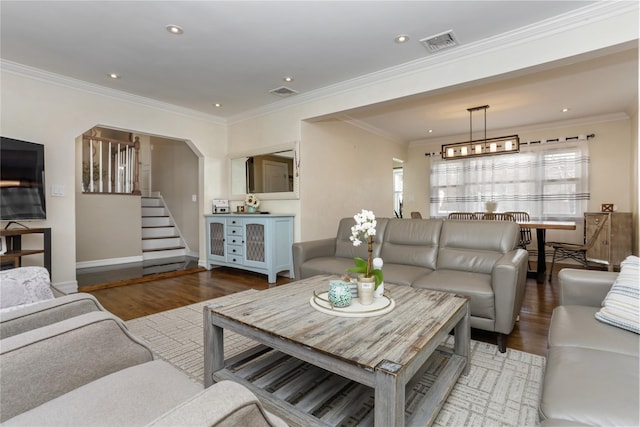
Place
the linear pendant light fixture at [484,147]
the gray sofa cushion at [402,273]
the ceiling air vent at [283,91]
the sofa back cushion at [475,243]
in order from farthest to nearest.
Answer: the linear pendant light fixture at [484,147] → the ceiling air vent at [283,91] → the sofa back cushion at [475,243] → the gray sofa cushion at [402,273]

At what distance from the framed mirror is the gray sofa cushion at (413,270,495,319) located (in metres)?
2.42

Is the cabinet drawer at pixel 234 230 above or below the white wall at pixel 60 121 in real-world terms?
below

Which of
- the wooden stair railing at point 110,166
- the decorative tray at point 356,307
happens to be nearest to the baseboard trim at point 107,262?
the wooden stair railing at point 110,166

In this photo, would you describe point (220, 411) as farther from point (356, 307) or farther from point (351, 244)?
point (351, 244)

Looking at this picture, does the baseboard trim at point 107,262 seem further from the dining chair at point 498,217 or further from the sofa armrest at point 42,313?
the dining chair at point 498,217

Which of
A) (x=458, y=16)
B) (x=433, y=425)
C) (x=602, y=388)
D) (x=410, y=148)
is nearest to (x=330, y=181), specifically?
(x=458, y=16)

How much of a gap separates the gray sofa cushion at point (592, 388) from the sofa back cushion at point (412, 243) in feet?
5.79

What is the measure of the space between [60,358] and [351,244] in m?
2.83

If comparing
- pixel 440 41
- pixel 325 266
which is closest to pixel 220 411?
pixel 325 266

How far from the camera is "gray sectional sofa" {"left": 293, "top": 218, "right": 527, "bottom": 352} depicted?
216 cm

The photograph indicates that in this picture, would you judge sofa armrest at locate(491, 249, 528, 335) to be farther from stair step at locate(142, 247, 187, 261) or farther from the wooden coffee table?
stair step at locate(142, 247, 187, 261)

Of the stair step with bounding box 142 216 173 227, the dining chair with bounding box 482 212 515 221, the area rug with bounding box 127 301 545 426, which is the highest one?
the dining chair with bounding box 482 212 515 221

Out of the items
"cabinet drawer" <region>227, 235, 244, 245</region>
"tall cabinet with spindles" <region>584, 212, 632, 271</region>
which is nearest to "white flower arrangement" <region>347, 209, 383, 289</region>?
"cabinet drawer" <region>227, 235, 244, 245</region>

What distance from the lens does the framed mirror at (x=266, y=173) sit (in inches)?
176
